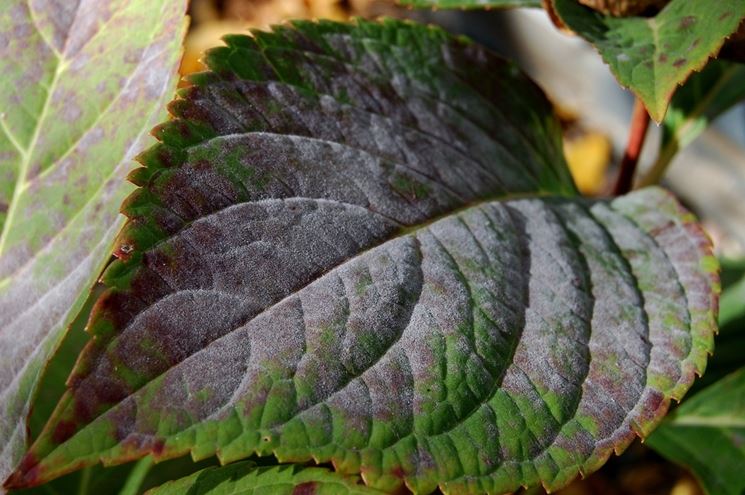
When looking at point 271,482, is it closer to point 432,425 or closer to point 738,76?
point 432,425

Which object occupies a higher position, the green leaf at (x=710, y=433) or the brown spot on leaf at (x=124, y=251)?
the brown spot on leaf at (x=124, y=251)

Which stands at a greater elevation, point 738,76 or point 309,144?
point 309,144

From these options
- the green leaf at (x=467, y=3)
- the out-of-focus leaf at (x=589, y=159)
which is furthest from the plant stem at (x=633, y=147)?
the out-of-focus leaf at (x=589, y=159)

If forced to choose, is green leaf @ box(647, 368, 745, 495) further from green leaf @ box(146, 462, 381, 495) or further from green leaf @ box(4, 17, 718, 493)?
green leaf @ box(146, 462, 381, 495)

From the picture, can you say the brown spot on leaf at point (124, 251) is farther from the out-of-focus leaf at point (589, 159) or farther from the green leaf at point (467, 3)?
the out-of-focus leaf at point (589, 159)

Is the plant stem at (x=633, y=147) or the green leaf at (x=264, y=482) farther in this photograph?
the plant stem at (x=633, y=147)

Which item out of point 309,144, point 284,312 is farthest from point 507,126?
point 284,312
